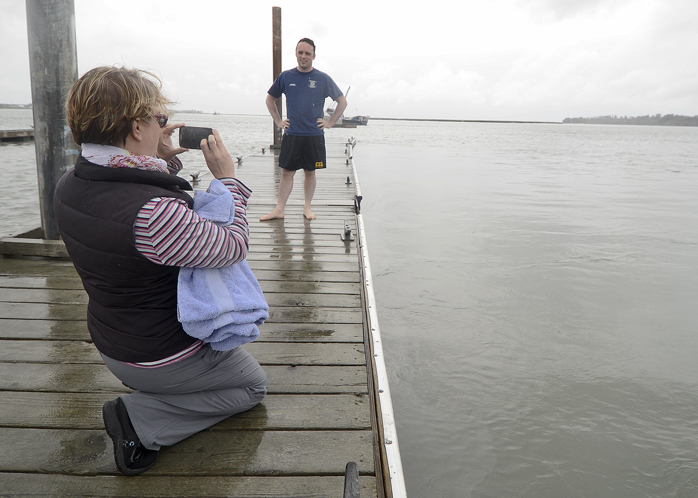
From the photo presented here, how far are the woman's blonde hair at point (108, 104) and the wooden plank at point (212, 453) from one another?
1138mm

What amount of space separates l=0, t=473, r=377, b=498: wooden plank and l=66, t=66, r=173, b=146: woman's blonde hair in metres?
1.15

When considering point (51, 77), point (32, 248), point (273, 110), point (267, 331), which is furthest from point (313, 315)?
point (273, 110)

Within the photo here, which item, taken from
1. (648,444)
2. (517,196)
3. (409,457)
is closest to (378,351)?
(409,457)

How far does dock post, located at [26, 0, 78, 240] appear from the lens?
341 cm

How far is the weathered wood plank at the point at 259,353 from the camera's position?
238cm

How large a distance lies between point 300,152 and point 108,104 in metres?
3.96

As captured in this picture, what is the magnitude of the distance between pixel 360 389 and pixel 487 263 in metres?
5.36

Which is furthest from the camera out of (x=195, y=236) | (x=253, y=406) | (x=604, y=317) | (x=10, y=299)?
(x=604, y=317)

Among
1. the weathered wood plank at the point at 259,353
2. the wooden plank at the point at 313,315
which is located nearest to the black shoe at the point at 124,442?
the weathered wood plank at the point at 259,353

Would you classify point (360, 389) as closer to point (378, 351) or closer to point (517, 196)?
point (378, 351)

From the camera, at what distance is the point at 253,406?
2035mm

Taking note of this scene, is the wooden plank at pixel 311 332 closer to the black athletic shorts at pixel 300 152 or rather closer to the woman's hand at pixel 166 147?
the woman's hand at pixel 166 147

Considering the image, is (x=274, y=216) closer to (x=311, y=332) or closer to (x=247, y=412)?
(x=311, y=332)

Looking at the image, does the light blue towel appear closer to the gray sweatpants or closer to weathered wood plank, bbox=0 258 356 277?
the gray sweatpants
